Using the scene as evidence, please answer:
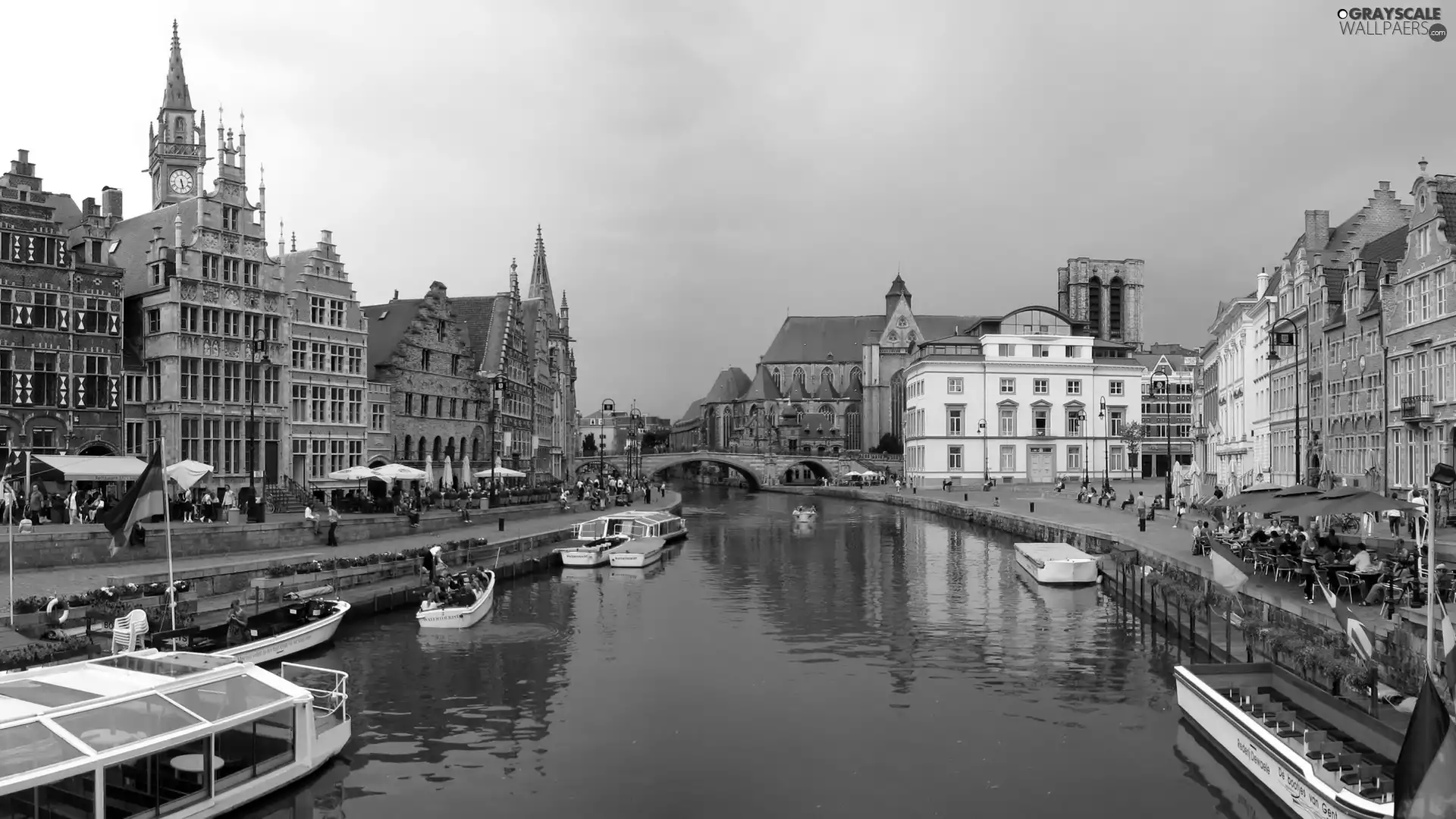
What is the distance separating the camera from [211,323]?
41.9 meters

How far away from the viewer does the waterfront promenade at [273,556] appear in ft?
79.4

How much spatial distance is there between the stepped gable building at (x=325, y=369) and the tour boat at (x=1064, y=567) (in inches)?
1213

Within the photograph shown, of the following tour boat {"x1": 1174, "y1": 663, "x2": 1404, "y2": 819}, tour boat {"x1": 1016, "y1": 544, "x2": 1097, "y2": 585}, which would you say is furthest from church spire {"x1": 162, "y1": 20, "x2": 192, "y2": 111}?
tour boat {"x1": 1174, "y1": 663, "x2": 1404, "y2": 819}

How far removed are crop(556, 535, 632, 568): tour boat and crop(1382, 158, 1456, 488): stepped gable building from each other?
2844 cm

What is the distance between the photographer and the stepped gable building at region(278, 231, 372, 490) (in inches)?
1879

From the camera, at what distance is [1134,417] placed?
Result: 9438 centimetres

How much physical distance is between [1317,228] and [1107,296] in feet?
303

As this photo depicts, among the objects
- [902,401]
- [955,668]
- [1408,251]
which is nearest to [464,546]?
[955,668]

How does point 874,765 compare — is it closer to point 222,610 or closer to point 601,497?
point 222,610

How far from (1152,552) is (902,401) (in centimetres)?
9470

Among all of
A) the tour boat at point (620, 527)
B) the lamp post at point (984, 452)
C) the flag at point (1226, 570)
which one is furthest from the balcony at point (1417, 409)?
the lamp post at point (984, 452)

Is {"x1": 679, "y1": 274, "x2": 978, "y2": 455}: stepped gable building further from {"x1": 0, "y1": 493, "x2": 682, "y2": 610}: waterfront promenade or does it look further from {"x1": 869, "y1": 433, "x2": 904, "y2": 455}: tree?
{"x1": 0, "y1": 493, "x2": 682, "y2": 610}: waterfront promenade

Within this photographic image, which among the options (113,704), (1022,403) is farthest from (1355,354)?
(1022,403)

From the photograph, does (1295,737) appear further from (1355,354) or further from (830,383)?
(830,383)
